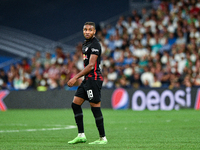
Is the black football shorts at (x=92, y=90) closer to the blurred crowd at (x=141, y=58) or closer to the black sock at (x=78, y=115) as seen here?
the black sock at (x=78, y=115)

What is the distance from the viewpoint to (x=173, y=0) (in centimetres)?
2306

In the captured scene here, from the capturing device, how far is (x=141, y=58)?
20547 mm

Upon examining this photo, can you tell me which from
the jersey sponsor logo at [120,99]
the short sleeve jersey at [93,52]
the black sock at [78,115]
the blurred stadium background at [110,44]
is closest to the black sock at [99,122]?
the black sock at [78,115]

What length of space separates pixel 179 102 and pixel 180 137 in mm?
10972

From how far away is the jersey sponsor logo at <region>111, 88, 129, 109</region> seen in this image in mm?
19016

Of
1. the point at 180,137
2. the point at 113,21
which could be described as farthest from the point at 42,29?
the point at 180,137

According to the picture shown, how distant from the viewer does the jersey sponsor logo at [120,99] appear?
19.0m

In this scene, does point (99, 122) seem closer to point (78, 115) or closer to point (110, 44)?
point (78, 115)

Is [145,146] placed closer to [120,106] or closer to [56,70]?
[120,106]

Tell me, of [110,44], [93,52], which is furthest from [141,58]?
[93,52]

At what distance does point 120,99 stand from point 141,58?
2.76 meters

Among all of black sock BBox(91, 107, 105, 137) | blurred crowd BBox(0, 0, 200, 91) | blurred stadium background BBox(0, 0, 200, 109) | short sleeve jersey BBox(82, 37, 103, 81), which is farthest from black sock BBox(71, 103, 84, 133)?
blurred crowd BBox(0, 0, 200, 91)

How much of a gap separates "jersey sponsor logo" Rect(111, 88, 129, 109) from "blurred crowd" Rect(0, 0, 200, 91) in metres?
0.34

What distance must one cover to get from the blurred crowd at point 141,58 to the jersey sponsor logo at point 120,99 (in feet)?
1.11
